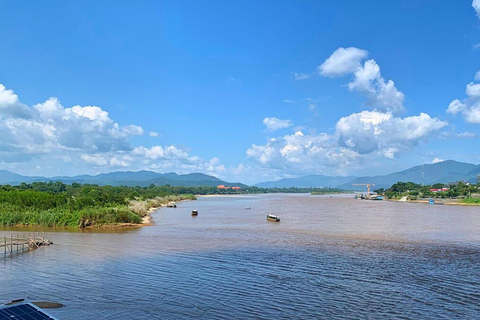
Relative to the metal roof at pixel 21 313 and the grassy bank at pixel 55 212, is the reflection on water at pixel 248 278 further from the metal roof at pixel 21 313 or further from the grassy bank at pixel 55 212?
the grassy bank at pixel 55 212

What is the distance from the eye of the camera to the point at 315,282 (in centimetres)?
1873

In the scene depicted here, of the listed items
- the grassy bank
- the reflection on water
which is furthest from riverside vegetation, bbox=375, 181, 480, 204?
the grassy bank

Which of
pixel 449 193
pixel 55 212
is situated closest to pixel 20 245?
pixel 55 212

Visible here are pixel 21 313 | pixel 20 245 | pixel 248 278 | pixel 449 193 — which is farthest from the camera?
pixel 449 193

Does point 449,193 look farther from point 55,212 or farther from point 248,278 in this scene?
point 248,278

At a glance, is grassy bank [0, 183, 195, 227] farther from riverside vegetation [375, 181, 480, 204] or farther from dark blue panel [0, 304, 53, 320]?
riverside vegetation [375, 181, 480, 204]

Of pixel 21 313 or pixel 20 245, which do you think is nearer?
pixel 21 313

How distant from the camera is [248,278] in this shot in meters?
19.5

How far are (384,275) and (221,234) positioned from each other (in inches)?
836

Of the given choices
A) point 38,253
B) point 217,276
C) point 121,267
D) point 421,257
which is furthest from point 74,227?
point 421,257

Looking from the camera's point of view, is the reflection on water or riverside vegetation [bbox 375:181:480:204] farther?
riverside vegetation [bbox 375:181:480:204]

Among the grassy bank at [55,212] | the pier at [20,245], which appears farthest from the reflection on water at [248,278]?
the grassy bank at [55,212]

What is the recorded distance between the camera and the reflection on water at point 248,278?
1469cm

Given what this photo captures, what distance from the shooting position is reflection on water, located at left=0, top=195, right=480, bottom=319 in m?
14.7
